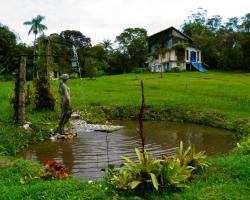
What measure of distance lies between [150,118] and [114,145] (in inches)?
345

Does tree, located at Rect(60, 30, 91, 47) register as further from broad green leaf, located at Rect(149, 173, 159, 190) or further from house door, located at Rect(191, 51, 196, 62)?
broad green leaf, located at Rect(149, 173, 159, 190)

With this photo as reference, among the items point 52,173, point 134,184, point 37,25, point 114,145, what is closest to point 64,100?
point 114,145

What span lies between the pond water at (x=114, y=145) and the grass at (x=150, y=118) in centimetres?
104

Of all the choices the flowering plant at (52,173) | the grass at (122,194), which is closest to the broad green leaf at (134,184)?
the grass at (122,194)

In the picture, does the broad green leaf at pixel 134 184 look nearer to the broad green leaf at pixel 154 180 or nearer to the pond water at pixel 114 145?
the broad green leaf at pixel 154 180

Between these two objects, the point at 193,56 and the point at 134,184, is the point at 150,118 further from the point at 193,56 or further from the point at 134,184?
the point at 193,56

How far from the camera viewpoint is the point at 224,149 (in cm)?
1645

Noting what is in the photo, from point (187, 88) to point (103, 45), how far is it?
43.4 meters

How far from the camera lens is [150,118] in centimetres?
2508

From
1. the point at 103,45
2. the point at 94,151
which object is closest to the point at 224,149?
the point at 94,151

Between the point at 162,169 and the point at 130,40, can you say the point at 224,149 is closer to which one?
the point at 162,169

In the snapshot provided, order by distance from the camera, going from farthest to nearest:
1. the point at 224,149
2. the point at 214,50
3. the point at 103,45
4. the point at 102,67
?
the point at 103,45, the point at 214,50, the point at 102,67, the point at 224,149

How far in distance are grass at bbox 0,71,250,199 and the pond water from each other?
104 centimetres

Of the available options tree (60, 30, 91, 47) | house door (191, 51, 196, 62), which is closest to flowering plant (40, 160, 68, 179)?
house door (191, 51, 196, 62)
